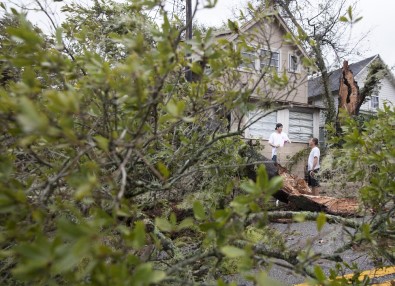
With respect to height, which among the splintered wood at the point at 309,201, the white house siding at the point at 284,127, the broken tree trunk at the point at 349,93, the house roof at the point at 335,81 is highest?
the house roof at the point at 335,81

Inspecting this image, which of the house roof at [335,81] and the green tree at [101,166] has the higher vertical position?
the house roof at [335,81]

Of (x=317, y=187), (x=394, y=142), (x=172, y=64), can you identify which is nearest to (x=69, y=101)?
(x=172, y=64)

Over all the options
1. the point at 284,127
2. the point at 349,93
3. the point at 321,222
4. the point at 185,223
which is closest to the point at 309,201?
the point at 321,222

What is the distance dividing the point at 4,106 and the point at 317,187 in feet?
33.7

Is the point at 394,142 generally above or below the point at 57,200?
above

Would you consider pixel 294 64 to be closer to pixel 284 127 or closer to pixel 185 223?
pixel 185 223

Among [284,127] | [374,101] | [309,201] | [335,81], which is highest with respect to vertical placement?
[335,81]

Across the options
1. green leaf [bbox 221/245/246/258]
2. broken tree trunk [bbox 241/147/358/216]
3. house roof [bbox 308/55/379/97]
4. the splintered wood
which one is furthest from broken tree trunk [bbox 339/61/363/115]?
green leaf [bbox 221/245/246/258]

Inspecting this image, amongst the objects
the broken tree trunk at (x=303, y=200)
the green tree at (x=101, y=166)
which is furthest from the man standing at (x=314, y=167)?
the green tree at (x=101, y=166)

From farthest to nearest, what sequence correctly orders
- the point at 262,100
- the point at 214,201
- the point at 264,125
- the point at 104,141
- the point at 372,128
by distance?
the point at 264,125 < the point at 214,201 < the point at 372,128 < the point at 262,100 < the point at 104,141

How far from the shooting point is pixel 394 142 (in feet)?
6.57

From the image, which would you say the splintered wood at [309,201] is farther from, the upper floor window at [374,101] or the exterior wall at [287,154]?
the upper floor window at [374,101]

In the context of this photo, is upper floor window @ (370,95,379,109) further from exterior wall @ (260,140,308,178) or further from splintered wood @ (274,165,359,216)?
splintered wood @ (274,165,359,216)

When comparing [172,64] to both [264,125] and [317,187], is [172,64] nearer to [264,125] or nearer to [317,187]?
[317,187]
